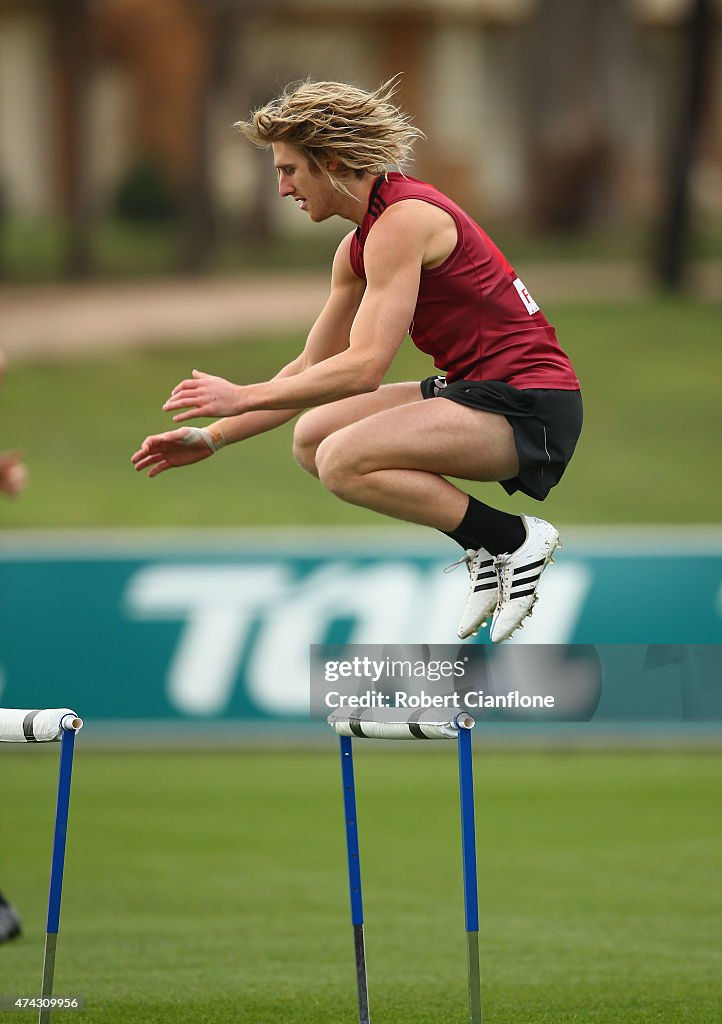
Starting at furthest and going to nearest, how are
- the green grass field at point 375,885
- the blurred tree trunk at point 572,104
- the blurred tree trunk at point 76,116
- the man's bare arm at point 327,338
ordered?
the blurred tree trunk at point 572,104 → the blurred tree trunk at point 76,116 → the green grass field at point 375,885 → the man's bare arm at point 327,338

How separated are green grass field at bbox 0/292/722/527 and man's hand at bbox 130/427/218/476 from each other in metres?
12.3

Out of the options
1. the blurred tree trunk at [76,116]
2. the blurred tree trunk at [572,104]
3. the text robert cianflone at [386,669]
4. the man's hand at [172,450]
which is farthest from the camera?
the blurred tree trunk at [572,104]

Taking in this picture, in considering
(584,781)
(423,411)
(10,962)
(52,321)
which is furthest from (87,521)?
(423,411)

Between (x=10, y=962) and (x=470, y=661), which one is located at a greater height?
(x=470, y=661)

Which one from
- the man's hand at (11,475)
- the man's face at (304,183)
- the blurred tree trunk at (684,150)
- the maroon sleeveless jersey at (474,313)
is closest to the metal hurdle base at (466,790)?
the maroon sleeveless jersey at (474,313)

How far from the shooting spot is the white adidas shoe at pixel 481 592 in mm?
5164

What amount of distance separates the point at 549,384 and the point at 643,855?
4897mm

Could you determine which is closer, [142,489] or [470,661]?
[470,661]

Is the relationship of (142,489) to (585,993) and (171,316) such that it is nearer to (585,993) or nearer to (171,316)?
(171,316)

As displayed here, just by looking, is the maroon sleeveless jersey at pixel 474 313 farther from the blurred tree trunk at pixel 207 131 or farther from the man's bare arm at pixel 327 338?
the blurred tree trunk at pixel 207 131

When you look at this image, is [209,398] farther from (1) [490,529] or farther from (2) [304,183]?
(1) [490,529]

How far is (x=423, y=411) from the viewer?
16.2ft

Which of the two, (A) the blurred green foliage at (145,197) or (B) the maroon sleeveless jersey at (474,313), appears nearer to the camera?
(B) the maroon sleeveless jersey at (474,313)

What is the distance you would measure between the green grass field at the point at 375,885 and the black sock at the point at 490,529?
1.78m
